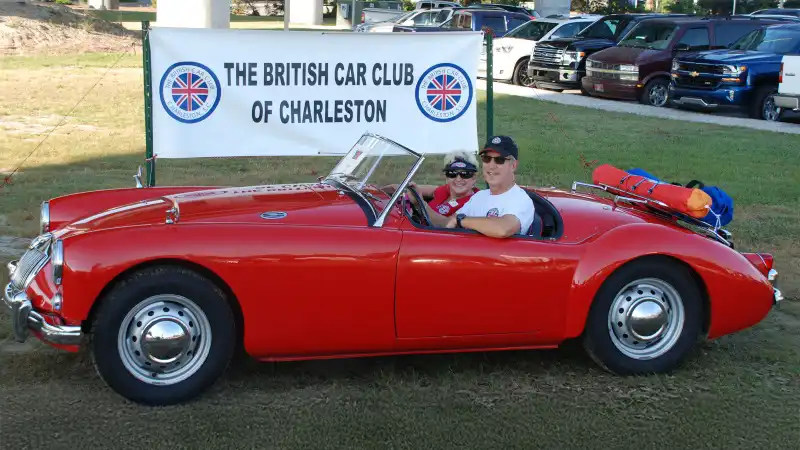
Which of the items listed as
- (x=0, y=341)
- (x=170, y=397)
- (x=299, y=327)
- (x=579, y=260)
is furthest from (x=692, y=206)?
(x=0, y=341)

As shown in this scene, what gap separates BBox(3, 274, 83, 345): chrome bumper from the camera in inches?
169

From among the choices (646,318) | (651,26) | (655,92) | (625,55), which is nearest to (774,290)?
(646,318)

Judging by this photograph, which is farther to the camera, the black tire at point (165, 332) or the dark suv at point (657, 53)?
the dark suv at point (657, 53)

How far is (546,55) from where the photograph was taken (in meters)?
22.0

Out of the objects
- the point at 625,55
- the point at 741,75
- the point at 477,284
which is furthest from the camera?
the point at 625,55

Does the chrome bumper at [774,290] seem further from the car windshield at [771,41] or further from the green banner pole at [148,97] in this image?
the car windshield at [771,41]

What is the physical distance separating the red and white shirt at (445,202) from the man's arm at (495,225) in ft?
2.40

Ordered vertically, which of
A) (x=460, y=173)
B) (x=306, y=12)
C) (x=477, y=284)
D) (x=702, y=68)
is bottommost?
(x=477, y=284)

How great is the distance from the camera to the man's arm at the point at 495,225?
15.7ft

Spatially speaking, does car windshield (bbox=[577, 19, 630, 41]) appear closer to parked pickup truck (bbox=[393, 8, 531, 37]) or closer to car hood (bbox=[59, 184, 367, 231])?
parked pickup truck (bbox=[393, 8, 531, 37])

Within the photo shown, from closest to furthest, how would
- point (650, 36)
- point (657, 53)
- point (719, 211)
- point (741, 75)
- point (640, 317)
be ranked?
1. point (640, 317)
2. point (719, 211)
3. point (741, 75)
4. point (657, 53)
5. point (650, 36)

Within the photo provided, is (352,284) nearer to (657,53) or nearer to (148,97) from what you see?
(148,97)

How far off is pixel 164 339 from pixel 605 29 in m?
20.3

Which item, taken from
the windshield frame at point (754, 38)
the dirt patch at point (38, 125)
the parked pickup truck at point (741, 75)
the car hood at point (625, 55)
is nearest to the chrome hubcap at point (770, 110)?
the parked pickup truck at point (741, 75)
